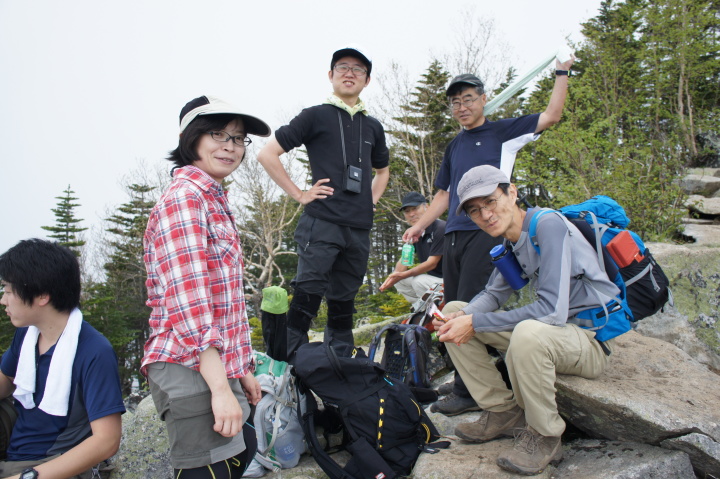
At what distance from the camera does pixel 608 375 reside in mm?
2920

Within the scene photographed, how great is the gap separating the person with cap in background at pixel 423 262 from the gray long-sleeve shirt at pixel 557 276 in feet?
8.67

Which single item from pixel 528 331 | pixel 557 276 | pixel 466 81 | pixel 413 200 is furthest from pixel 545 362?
pixel 413 200

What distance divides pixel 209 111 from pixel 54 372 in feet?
4.75

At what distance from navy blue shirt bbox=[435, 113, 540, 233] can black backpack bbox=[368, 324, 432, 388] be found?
1118mm

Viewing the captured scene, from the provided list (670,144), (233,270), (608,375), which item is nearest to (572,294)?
(608,375)

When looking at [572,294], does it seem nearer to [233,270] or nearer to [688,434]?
[688,434]

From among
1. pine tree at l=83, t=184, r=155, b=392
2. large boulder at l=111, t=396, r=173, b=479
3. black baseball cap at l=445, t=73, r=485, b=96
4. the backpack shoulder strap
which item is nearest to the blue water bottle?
the backpack shoulder strap

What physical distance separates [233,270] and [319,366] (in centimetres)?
148

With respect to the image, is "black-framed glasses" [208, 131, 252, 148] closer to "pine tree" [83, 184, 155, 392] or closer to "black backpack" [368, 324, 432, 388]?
"black backpack" [368, 324, 432, 388]

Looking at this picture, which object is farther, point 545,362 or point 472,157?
point 472,157

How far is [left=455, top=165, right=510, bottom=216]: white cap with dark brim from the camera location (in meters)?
2.64

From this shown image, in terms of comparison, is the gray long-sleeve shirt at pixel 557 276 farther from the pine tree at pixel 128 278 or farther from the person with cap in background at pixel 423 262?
the pine tree at pixel 128 278

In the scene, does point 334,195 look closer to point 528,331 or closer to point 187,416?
point 528,331

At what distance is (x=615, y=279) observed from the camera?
2625mm
